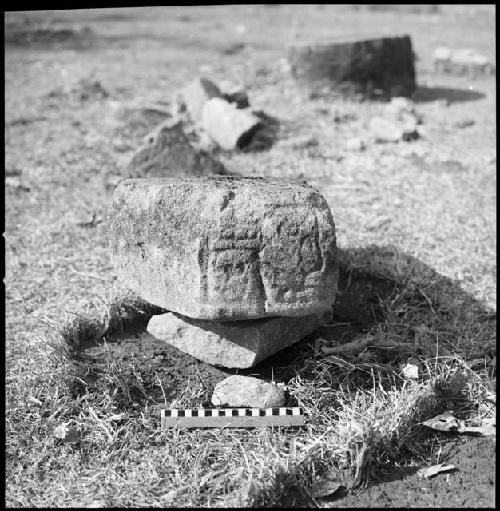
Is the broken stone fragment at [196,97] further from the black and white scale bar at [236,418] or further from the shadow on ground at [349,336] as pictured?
the black and white scale bar at [236,418]

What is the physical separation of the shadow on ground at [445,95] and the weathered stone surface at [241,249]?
6.08 meters

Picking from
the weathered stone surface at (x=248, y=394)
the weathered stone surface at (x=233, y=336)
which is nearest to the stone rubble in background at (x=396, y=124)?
the weathered stone surface at (x=233, y=336)

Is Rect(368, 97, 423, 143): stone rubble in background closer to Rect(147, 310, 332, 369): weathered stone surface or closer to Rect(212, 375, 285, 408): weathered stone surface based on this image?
Rect(147, 310, 332, 369): weathered stone surface

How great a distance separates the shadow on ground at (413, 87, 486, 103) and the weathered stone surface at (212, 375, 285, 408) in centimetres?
618

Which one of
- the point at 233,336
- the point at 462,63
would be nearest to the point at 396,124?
the point at 462,63

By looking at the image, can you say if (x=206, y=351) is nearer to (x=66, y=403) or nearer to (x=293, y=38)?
(x=66, y=403)

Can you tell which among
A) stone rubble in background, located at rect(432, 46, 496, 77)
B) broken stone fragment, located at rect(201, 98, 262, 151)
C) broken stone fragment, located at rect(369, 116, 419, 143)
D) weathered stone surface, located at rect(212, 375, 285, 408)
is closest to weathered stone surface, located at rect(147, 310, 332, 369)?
weathered stone surface, located at rect(212, 375, 285, 408)

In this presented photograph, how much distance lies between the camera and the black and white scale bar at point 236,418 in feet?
10.7

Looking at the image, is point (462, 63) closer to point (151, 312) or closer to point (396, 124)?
point (396, 124)

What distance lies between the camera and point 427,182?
6.22 metres

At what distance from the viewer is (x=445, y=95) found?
8914 mm

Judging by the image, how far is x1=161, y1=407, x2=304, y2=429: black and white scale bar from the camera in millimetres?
3266

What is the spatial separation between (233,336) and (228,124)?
416 centimetres

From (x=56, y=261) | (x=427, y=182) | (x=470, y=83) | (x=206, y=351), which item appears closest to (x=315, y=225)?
(x=206, y=351)
